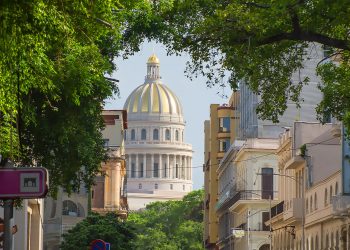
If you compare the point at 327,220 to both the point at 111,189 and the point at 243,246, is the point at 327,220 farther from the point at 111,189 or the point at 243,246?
the point at 111,189

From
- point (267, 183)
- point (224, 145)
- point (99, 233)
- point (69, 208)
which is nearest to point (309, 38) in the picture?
point (99, 233)

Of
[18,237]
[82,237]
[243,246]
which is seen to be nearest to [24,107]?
[18,237]

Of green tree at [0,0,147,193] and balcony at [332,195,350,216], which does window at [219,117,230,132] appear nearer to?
balcony at [332,195,350,216]

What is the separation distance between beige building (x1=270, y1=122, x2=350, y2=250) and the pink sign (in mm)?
43448

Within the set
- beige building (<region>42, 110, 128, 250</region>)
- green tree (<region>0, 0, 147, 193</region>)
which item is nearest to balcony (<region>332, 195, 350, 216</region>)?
beige building (<region>42, 110, 128, 250</region>)

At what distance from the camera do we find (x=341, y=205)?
196 ft

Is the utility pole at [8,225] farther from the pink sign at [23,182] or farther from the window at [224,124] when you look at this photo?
the window at [224,124]

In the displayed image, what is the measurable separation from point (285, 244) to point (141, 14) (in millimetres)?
56350

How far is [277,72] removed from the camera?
26.5 m

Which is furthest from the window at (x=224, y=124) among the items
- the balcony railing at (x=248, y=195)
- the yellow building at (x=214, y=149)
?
the balcony railing at (x=248, y=195)

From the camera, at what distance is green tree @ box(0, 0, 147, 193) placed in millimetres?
17720

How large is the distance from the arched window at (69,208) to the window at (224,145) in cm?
4718

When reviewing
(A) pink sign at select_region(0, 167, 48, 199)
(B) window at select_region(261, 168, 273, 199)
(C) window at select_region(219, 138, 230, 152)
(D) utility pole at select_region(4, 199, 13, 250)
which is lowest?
(D) utility pole at select_region(4, 199, 13, 250)

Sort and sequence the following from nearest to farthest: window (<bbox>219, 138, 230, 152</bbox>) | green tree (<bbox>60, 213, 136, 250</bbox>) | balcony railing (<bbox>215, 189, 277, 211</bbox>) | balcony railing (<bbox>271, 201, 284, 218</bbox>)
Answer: green tree (<bbox>60, 213, 136, 250</bbox>)
balcony railing (<bbox>271, 201, 284, 218</bbox>)
balcony railing (<bbox>215, 189, 277, 211</bbox>)
window (<bbox>219, 138, 230, 152</bbox>)
